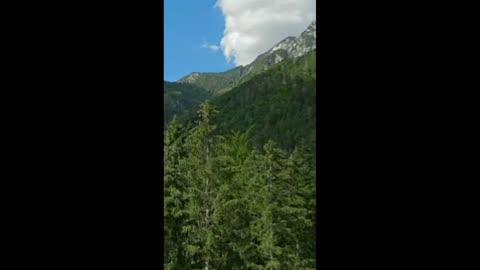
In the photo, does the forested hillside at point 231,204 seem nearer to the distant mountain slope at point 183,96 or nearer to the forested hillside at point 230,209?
the forested hillside at point 230,209

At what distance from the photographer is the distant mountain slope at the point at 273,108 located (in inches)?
716

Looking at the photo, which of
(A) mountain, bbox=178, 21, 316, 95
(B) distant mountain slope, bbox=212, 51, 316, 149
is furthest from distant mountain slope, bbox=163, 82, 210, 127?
(B) distant mountain slope, bbox=212, 51, 316, 149

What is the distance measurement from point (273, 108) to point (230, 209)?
931cm

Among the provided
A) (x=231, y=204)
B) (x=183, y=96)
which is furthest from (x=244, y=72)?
(x=231, y=204)

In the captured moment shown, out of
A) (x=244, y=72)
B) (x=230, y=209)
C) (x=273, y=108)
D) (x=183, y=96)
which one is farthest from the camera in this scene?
(x=244, y=72)

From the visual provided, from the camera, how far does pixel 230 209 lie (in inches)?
478

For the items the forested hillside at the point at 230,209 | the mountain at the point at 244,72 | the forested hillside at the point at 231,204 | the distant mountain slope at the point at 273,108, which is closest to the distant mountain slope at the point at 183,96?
the mountain at the point at 244,72

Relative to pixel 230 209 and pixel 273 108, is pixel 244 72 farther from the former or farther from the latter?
pixel 230 209

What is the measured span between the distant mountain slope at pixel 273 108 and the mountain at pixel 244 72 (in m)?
1.83

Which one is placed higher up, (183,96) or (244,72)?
(244,72)

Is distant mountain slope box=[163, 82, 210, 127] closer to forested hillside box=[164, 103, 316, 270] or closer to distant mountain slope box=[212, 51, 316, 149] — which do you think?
distant mountain slope box=[212, 51, 316, 149]
